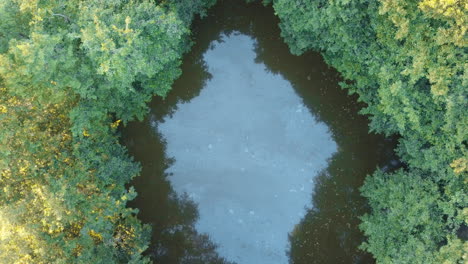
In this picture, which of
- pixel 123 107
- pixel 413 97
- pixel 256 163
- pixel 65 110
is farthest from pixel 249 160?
pixel 65 110

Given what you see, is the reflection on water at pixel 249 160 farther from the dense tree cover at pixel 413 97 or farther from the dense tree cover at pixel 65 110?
the dense tree cover at pixel 65 110

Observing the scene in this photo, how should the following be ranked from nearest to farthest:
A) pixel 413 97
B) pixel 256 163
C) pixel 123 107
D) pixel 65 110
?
pixel 413 97 → pixel 65 110 → pixel 123 107 → pixel 256 163

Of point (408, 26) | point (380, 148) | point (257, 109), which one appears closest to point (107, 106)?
point (257, 109)

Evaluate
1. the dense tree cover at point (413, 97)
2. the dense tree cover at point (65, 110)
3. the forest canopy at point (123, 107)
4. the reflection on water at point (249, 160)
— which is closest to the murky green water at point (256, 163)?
the reflection on water at point (249, 160)

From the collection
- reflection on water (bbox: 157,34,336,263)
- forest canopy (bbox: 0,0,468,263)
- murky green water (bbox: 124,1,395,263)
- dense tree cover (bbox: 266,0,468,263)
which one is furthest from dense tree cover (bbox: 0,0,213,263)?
dense tree cover (bbox: 266,0,468,263)

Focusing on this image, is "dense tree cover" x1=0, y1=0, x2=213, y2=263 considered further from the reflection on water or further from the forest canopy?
the reflection on water

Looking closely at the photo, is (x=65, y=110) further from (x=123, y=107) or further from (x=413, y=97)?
(x=413, y=97)
